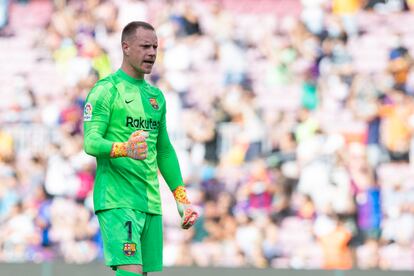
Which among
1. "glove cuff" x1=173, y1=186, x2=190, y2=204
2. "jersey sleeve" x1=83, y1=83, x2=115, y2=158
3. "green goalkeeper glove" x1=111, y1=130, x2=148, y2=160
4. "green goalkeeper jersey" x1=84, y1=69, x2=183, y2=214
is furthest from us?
"glove cuff" x1=173, y1=186, x2=190, y2=204

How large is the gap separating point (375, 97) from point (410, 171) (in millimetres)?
819

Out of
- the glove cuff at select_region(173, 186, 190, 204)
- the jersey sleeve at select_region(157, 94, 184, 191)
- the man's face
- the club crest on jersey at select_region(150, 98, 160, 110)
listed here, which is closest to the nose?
the man's face

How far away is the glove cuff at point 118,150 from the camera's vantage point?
5195mm

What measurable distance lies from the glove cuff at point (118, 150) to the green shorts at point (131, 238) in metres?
0.42

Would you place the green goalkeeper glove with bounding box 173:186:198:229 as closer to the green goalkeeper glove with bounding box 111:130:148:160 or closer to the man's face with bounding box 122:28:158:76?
the green goalkeeper glove with bounding box 111:130:148:160

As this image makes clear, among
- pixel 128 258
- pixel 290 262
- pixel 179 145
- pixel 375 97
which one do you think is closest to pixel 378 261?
pixel 290 262

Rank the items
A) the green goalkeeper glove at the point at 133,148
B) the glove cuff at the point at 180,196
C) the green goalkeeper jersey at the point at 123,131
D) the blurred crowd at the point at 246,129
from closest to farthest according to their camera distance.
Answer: the green goalkeeper glove at the point at 133,148
the green goalkeeper jersey at the point at 123,131
the glove cuff at the point at 180,196
the blurred crowd at the point at 246,129

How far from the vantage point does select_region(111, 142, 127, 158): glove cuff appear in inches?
205

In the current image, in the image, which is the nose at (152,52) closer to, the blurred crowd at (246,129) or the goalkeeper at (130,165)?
the goalkeeper at (130,165)

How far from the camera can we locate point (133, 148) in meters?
5.17

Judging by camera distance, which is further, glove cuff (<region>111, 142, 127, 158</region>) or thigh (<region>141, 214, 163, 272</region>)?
thigh (<region>141, 214, 163, 272</region>)

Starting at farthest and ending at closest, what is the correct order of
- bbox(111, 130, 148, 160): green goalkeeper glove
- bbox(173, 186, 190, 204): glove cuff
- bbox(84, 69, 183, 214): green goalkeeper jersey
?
bbox(173, 186, 190, 204): glove cuff
bbox(84, 69, 183, 214): green goalkeeper jersey
bbox(111, 130, 148, 160): green goalkeeper glove

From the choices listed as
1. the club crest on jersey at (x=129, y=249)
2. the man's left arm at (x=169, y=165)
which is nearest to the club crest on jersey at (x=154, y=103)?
the man's left arm at (x=169, y=165)

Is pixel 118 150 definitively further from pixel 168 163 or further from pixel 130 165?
pixel 168 163
